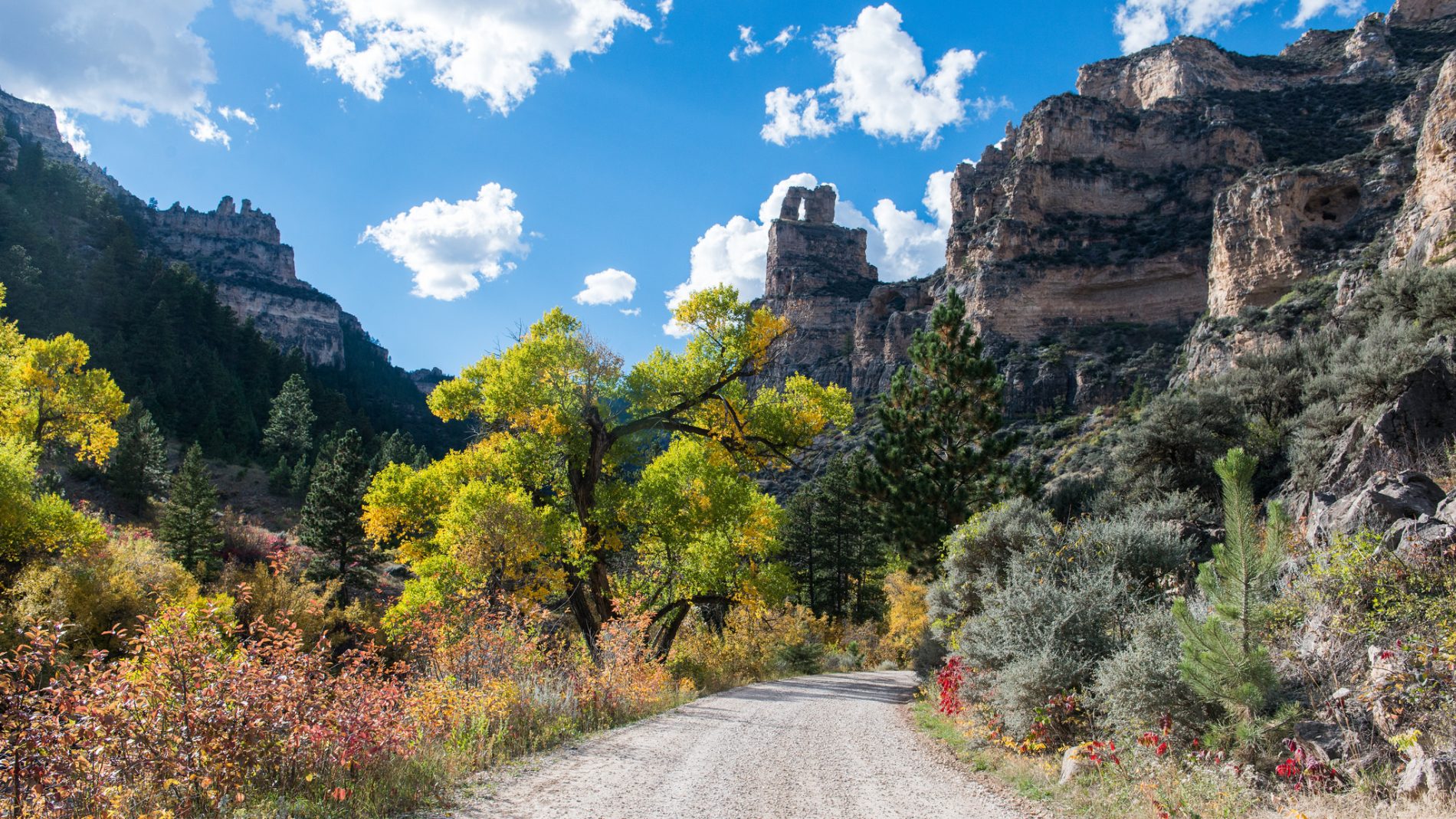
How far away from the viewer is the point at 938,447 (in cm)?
1606

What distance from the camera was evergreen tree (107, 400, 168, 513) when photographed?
104 feet

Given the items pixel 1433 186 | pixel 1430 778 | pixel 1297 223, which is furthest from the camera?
pixel 1297 223

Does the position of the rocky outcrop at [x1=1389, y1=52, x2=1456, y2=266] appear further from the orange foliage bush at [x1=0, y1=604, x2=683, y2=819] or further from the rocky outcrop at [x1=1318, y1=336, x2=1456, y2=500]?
the orange foliage bush at [x1=0, y1=604, x2=683, y2=819]

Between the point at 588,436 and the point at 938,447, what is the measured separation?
881cm

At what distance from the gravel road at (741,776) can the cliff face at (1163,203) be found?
131 ft

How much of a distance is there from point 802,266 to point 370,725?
340ft

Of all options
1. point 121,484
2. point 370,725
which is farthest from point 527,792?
point 121,484

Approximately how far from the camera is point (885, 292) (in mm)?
85875

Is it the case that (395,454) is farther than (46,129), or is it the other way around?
(46,129)

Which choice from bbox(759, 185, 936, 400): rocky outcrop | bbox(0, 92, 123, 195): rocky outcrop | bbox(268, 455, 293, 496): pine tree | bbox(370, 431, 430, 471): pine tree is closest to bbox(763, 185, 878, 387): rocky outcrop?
bbox(759, 185, 936, 400): rocky outcrop

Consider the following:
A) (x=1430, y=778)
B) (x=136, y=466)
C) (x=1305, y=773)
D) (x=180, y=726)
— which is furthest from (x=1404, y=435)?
(x=136, y=466)

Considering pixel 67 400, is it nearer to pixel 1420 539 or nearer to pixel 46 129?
pixel 1420 539

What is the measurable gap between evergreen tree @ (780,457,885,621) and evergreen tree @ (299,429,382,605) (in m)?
19.2

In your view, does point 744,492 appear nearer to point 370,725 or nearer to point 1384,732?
point 370,725
